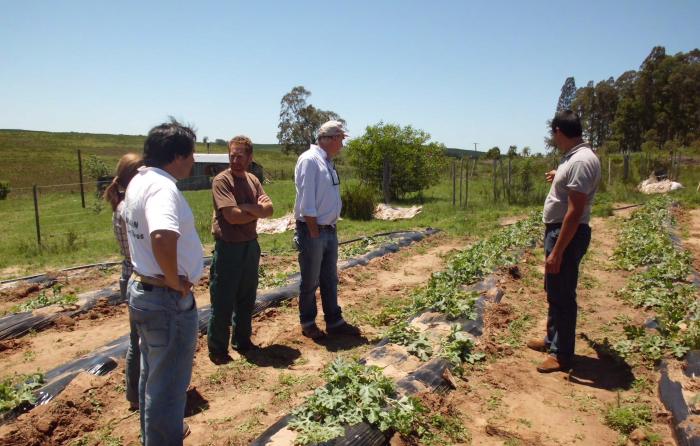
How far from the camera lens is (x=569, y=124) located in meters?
3.45

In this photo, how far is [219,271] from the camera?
3830mm

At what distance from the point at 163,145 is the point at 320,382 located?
2235 millimetres

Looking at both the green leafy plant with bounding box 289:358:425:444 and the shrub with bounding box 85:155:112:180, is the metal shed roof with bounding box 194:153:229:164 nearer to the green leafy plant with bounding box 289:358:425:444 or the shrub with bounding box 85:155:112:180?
the shrub with bounding box 85:155:112:180

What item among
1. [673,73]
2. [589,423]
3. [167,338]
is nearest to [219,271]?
[167,338]

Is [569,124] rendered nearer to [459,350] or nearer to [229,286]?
[459,350]

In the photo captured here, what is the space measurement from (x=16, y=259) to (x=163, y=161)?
890 centimetres

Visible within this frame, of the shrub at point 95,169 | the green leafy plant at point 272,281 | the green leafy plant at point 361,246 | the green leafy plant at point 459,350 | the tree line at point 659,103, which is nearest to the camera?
the green leafy plant at point 459,350

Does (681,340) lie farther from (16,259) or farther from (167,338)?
(16,259)

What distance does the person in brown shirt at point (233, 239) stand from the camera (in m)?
3.72

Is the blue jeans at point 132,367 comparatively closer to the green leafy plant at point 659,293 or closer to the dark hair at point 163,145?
the dark hair at point 163,145

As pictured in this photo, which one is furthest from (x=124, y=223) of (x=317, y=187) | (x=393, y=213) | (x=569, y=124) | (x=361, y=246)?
(x=393, y=213)

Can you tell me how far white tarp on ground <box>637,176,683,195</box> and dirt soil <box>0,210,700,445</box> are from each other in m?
14.8

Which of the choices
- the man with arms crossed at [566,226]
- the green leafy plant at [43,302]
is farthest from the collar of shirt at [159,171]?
the green leafy plant at [43,302]

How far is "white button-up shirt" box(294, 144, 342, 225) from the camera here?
4.09m
